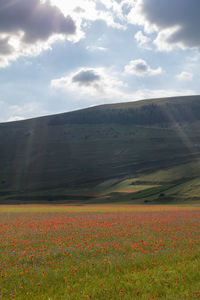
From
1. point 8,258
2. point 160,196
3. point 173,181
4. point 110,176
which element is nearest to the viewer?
point 8,258

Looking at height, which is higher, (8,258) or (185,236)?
(8,258)

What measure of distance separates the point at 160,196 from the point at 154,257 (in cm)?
9433

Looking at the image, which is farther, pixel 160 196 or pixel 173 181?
pixel 173 181

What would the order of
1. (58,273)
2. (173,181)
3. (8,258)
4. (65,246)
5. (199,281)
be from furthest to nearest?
(173,181) < (65,246) < (8,258) < (58,273) < (199,281)

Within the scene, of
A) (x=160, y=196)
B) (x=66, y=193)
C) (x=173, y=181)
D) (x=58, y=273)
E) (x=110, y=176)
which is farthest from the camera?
(x=110, y=176)

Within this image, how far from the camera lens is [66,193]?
158m

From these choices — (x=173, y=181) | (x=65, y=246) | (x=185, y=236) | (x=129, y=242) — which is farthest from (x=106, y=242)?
(x=173, y=181)

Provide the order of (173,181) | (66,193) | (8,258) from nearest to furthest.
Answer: (8,258), (173,181), (66,193)

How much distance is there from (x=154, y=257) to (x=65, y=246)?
21.6 feet

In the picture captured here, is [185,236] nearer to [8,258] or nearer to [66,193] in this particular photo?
[8,258]

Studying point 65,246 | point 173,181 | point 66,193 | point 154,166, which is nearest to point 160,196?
point 173,181

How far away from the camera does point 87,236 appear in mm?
23984

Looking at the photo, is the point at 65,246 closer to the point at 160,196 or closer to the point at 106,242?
the point at 106,242

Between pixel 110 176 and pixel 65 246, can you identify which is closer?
pixel 65 246
